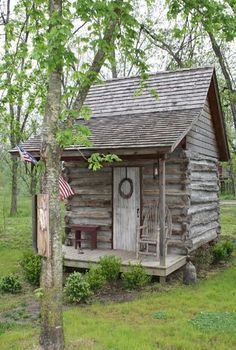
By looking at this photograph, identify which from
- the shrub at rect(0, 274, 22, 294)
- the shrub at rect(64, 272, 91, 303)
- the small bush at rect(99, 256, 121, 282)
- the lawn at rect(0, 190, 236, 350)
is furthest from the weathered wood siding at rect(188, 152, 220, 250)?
the shrub at rect(0, 274, 22, 294)

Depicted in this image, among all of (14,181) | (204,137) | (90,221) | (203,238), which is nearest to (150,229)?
(90,221)

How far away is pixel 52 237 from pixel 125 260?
4.91 metres

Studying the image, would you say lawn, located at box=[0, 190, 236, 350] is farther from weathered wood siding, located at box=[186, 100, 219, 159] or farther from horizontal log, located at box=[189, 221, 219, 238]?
weathered wood siding, located at box=[186, 100, 219, 159]

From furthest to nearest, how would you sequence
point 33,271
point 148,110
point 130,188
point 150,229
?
point 148,110 → point 130,188 → point 150,229 → point 33,271

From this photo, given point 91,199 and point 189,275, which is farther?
point 91,199

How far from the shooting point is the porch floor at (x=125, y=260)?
9.08 meters

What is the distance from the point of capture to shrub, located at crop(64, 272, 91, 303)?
311 inches

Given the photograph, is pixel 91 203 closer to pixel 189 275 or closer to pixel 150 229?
pixel 150 229

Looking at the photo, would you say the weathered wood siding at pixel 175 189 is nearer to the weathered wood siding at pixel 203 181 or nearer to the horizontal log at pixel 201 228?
the weathered wood siding at pixel 203 181

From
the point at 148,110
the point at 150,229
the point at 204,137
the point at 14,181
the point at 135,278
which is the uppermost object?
the point at 148,110

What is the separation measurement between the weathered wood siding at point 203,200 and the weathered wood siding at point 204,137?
8.1 inches

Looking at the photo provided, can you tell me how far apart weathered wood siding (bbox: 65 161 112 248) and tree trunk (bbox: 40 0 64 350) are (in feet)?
19.6

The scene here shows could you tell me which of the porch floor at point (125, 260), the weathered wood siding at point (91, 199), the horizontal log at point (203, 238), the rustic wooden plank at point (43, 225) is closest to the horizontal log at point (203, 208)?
the horizontal log at point (203, 238)

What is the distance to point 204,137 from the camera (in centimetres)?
1226
